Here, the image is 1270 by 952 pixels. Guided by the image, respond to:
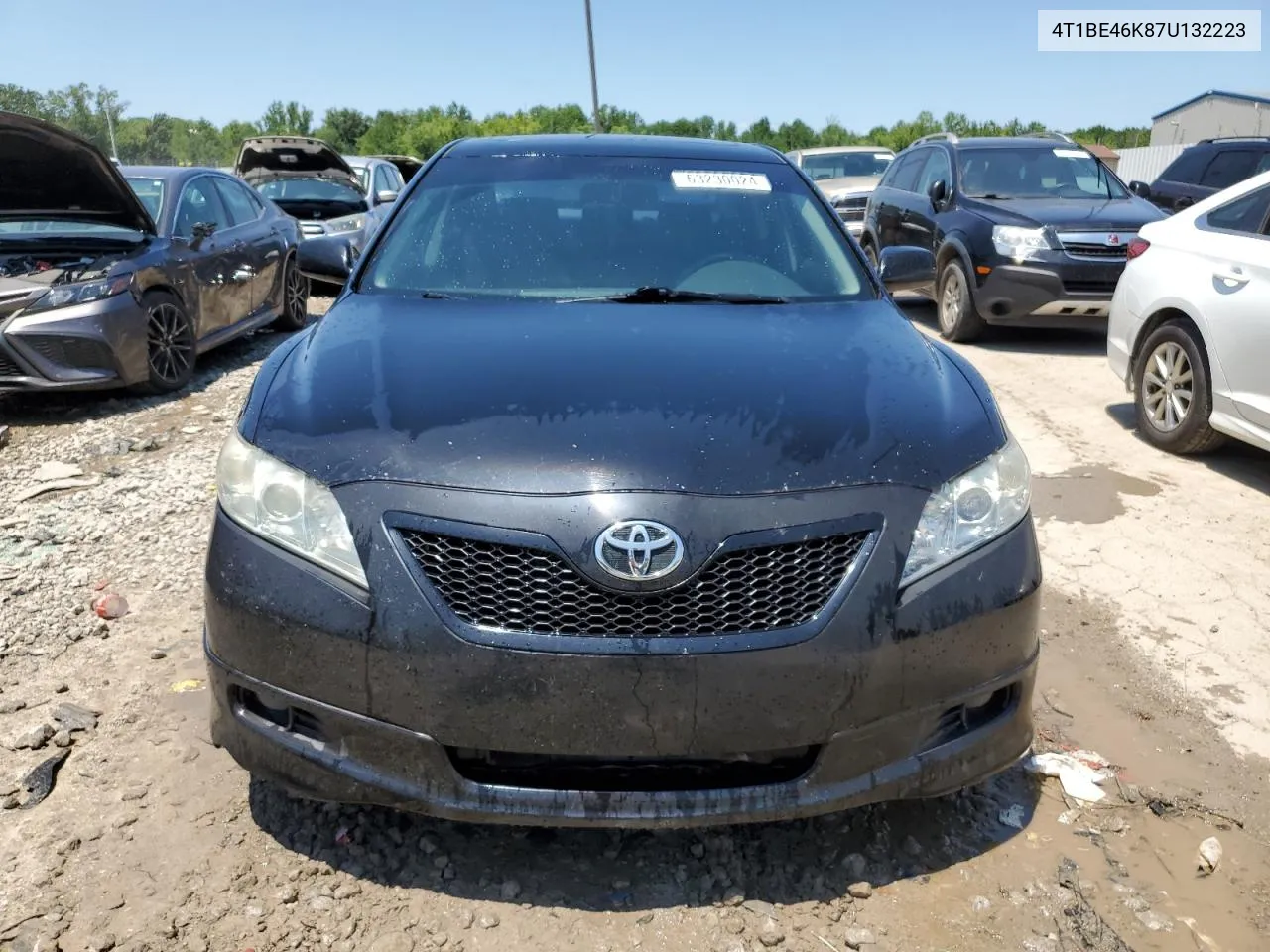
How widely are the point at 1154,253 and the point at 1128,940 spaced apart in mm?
4772

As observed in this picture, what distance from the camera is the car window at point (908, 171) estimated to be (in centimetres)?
1066

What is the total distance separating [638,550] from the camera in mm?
1962

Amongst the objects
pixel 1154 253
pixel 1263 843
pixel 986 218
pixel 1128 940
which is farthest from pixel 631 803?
pixel 986 218

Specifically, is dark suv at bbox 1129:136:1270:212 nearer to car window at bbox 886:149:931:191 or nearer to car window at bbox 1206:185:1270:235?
car window at bbox 886:149:931:191

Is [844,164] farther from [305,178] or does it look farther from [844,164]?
[305,178]

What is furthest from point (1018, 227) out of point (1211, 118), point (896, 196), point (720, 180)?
point (1211, 118)

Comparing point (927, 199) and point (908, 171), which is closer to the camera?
point (927, 199)

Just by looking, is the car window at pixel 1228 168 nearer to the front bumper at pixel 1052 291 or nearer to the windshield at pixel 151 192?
the front bumper at pixel 1052 291

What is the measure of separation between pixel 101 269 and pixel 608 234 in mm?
4425

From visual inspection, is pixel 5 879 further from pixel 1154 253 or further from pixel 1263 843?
pixel 1154 253

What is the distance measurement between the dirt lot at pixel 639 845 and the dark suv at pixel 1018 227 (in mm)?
4947

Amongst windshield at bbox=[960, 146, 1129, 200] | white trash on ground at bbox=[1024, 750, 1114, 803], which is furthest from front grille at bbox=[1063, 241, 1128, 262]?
white trash on ground at bbox=[1024, 750, 1114, 803]

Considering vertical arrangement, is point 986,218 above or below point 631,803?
above

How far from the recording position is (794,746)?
2.07 metres
